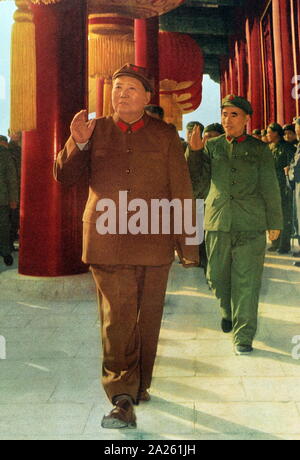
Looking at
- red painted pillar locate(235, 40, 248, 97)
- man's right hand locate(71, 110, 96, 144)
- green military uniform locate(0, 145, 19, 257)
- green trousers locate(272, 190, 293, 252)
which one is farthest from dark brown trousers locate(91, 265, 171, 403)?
red painted pillar locate(235, 40, 248, 97)

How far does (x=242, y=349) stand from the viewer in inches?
134

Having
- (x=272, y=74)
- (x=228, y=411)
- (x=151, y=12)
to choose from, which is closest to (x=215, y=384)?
(x=228, y=411)

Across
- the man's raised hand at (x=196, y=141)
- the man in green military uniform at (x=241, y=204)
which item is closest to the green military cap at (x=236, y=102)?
the man in green military uniform at (x=241, y=204)

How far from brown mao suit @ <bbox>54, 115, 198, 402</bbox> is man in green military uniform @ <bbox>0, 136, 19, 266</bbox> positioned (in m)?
4.26

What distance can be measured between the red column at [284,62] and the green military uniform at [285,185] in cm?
159

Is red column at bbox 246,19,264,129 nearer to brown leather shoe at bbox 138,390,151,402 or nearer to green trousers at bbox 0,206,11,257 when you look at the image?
green trousers at bbox 0,206,11,257

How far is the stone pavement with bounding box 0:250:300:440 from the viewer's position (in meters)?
2.36

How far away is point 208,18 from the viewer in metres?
15.9

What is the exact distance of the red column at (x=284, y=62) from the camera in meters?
8.59

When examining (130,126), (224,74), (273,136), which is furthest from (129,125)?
(224,74)

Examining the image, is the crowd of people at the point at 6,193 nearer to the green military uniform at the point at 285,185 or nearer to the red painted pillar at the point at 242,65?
the green military uniform at the point at 285,185

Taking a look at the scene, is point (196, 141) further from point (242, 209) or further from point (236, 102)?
point (242, 209)
